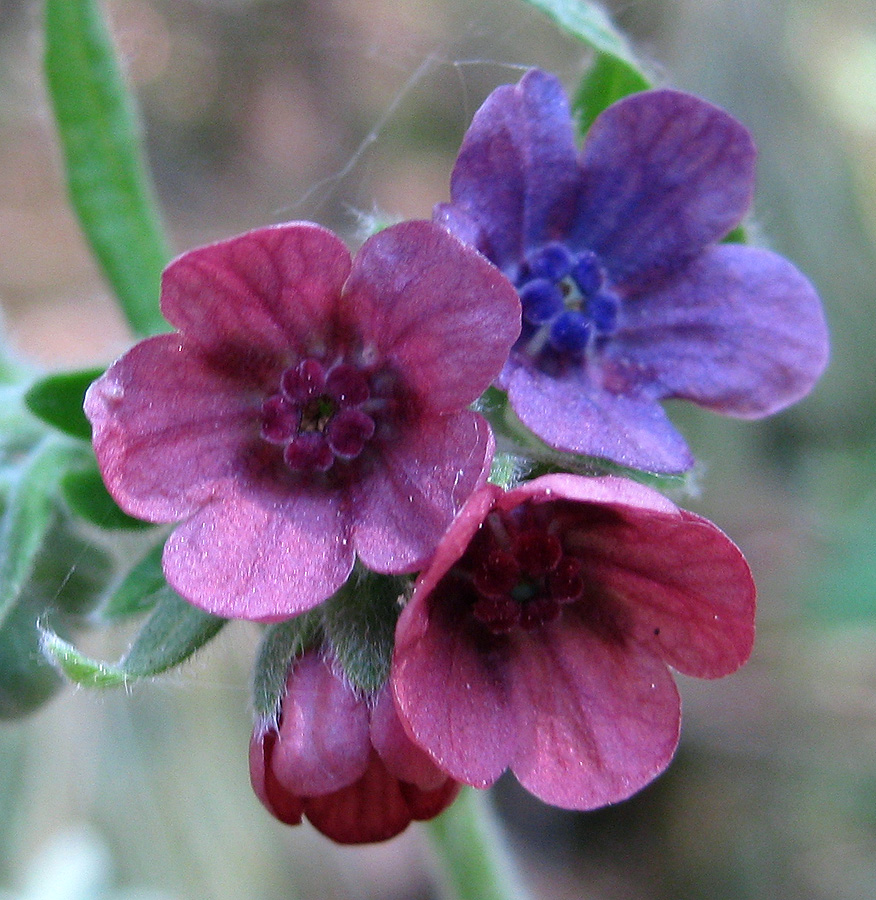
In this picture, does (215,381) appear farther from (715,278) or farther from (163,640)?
(715,278)

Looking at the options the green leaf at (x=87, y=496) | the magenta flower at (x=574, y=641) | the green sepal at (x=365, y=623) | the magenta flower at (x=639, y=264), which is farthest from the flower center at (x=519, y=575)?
the green leaf at (x=87, y=496)

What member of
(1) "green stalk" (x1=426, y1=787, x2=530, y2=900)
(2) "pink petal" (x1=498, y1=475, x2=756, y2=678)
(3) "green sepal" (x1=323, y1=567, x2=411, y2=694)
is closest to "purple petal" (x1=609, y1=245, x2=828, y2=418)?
(2) "pink petal" (x1=498, y1=475, x2=756, y2=678)

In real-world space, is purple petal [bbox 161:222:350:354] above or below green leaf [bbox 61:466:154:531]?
above

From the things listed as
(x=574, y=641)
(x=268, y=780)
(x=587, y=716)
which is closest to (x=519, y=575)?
(x=574, y=641)

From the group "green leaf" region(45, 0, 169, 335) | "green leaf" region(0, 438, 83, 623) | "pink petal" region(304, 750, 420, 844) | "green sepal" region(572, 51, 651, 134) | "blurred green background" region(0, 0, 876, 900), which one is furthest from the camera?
"blurred green background" region(0, 0, 876, 900)

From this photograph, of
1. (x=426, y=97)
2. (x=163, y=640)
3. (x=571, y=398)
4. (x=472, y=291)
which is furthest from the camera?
(x=426, y=97)

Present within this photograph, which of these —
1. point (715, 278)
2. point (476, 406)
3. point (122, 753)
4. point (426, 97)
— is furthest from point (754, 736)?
point (426, 97)

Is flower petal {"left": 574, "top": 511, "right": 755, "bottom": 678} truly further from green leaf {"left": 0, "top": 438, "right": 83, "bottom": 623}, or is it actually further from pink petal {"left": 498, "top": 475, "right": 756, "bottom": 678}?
green leaf {"left": 0, "top": 438, "right": 83, "bottom": 623}

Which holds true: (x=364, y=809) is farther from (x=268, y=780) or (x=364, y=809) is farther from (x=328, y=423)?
(x=328, y=423)
